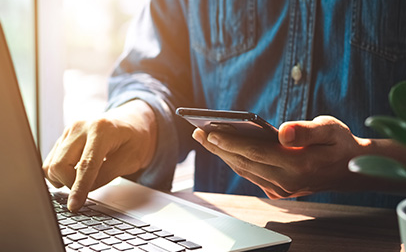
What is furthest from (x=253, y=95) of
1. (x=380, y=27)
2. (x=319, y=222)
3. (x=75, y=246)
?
(x=75, y=246)

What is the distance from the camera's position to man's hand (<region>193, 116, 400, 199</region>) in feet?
2.02

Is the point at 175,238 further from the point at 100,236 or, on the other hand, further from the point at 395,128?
the point at 395,128

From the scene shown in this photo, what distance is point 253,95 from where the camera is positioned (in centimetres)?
109

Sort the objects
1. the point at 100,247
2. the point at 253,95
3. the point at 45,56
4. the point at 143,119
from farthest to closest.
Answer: the point at 45,56
the point at 253,95
the point at 143,119
the point at 100,247

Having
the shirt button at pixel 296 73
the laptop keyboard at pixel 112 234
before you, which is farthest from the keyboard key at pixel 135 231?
the shirt button at pixel 296 73

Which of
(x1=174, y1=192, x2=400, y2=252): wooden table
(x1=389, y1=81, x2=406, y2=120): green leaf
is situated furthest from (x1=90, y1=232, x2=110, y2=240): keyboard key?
(x1=389, y1=81, x2=406, y2=120): green leaf

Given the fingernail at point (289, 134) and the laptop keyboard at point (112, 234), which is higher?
the fingernail at point (289, 134)

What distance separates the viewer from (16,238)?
396mm

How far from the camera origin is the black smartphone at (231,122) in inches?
20.8

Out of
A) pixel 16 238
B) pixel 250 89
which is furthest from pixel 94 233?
pixel 250 89

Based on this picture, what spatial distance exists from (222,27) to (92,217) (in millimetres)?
625

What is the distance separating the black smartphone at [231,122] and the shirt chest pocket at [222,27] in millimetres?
485

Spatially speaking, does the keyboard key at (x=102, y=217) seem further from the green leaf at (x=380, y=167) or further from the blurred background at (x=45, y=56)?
the blurred background at (x=45, y=56)

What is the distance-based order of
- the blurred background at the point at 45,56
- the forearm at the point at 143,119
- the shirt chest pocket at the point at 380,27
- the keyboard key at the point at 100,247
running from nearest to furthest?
1. the keyboard key at the point at 100,247
2. the forearm at the point at 143,119
3. the shirt chest pocket at the point at 380,27
4. the blurred background at the point at 45,56
